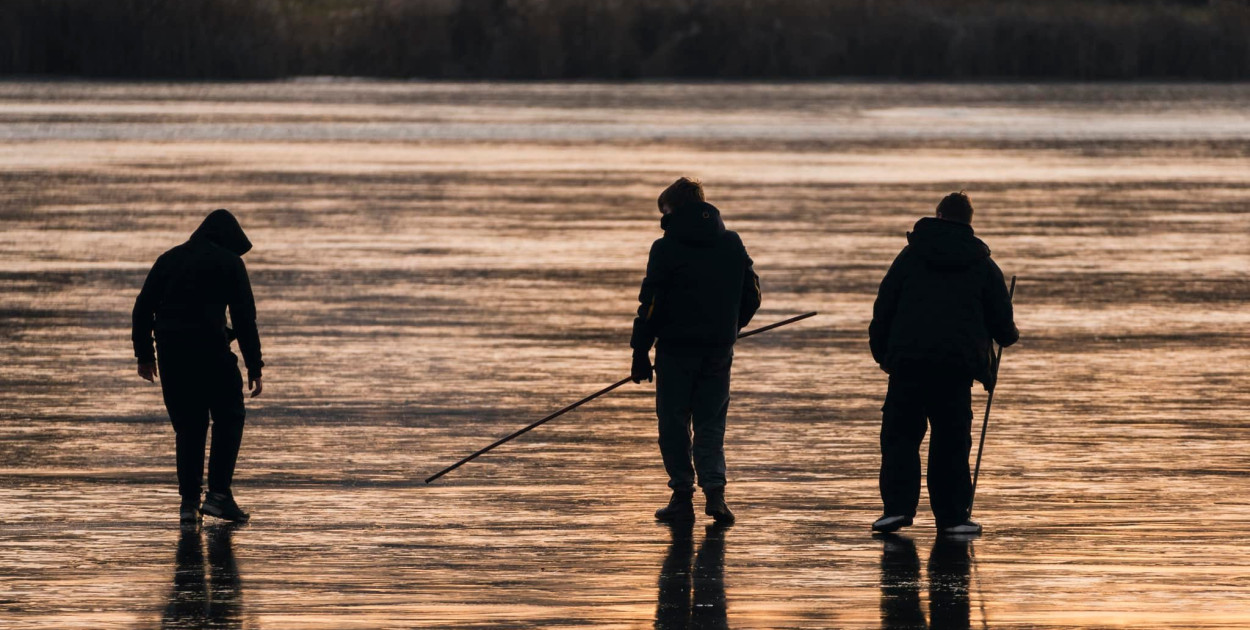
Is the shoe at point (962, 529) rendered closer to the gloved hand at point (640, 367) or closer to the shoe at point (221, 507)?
the gloved hand at point (640, 367)

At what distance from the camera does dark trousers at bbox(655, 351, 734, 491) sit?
973cm

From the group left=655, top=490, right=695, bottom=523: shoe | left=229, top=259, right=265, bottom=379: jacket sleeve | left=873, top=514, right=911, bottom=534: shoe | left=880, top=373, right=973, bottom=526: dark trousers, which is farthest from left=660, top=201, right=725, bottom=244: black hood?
left=229, top=259, right=265, bottom=379: jacket sleeve

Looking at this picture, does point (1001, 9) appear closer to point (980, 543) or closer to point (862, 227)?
point (862, 227)

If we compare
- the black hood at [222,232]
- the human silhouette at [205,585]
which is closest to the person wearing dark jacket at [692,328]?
the black hood at [222,232]

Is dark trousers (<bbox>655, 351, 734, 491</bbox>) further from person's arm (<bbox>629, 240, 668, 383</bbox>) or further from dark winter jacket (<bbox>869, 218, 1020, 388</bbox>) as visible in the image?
dark winter jacket (<bbox>869, 218, 1020, 388</bbox>)

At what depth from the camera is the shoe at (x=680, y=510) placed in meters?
9.76

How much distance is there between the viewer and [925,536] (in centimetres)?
949

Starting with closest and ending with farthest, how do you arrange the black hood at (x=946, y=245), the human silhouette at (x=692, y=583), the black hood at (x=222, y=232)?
the human silhouette at (x=692, y=583), the black hood at (x=946, y=245), the black hood at (x=222, y=232)

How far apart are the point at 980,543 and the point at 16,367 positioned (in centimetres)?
802

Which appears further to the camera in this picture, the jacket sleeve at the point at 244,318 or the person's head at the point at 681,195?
the jacket sleeve at the point at 244,318

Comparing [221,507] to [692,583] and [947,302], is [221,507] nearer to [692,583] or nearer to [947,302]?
[692,583]

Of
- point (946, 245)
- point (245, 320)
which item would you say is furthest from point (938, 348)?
point (245, 320)

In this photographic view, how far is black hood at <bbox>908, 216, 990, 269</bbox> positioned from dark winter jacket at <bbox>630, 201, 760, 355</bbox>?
2.42ft

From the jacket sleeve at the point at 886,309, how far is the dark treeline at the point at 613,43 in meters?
56.7
